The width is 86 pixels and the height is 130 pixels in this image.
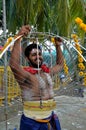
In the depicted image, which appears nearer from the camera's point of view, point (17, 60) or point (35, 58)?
point (17, 60)

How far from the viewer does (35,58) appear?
3172 millimetres

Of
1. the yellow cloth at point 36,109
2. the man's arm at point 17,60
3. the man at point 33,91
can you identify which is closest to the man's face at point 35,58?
the man at point 33,91

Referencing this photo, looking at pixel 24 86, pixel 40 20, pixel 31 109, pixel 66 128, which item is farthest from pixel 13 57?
pixel 66 128

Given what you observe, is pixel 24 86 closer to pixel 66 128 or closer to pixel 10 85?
pixel 66 128

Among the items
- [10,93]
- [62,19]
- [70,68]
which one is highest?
[62,19]

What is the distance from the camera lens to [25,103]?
3186 millimetres

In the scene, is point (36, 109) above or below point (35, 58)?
below

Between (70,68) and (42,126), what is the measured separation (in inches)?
60.3

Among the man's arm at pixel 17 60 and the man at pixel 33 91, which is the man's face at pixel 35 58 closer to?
the man at pixel 33 91

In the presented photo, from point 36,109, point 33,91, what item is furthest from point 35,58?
point 36,109

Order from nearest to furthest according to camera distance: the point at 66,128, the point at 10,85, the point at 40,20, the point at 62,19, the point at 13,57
Result: the point at 13,57, the point at 62,19, the point at 40,20, the point at 66,128, the point at 10,85

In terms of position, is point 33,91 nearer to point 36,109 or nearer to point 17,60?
point 36,109

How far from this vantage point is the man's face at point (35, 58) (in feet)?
10.4

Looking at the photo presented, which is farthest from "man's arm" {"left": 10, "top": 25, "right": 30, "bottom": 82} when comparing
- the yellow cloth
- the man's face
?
the yellow cloth
